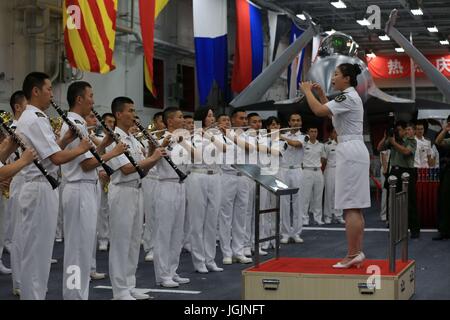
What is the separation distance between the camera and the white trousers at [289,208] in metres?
10.3

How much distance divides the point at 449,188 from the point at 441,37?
19.5 m

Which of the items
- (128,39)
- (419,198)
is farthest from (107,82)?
(419,198)

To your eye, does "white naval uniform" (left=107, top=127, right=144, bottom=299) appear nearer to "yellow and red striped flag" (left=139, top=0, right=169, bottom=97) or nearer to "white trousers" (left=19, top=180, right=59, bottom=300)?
"white trousers" (left=19, top=180, right=59, bottom=300)

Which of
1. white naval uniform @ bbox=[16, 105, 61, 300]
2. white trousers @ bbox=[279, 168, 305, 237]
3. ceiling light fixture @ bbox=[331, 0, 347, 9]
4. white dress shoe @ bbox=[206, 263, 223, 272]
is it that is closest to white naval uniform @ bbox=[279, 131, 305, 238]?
white trousers @ bbox=[279, 168, 305, 237]

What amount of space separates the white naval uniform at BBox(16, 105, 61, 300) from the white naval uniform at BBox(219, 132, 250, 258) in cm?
349

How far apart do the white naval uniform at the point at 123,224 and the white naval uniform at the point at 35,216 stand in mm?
960

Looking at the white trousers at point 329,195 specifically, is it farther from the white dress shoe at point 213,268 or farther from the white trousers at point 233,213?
the white dress shoe at point 213,268

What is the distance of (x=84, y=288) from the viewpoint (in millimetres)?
5398

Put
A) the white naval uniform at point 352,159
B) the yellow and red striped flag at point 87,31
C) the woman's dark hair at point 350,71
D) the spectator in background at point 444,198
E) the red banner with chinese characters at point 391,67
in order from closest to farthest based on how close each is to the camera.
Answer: the white naval uniform at point 352,159
the woman's dark hair at point 350,71
the spectator in background at point 444,198
the yellow and red striped flag at point 87,31
the red banner with chinese characters at point 391,67

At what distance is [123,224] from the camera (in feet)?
19.7

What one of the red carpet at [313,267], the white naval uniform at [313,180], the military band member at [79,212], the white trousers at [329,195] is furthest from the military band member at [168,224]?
the white trousers at [329,195]

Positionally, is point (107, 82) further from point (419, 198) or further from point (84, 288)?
point (84, 288)

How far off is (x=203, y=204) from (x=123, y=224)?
76.4 inches

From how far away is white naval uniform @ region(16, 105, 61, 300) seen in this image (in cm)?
499
